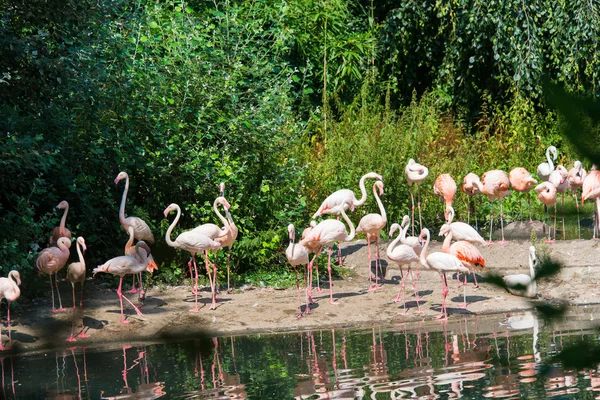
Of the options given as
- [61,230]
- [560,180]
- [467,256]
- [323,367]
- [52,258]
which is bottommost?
[323,367]

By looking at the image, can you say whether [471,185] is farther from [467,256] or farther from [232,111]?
[232,111]

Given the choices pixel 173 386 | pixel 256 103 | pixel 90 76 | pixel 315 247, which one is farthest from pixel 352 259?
pixel 173 386

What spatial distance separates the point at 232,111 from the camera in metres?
9.47

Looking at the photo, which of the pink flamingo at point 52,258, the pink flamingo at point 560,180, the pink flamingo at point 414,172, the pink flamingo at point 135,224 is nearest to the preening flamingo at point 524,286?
the pink flamingo at point 52,258

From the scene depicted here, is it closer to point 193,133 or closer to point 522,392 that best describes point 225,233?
point 193,133

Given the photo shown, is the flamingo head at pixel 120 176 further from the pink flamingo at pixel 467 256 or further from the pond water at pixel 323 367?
the pink flamingo at pixel 467 256

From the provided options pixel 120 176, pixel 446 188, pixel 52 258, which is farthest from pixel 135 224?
pixel 446 188

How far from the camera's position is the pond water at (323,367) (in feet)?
16.5

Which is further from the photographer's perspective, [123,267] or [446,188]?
[446,188]

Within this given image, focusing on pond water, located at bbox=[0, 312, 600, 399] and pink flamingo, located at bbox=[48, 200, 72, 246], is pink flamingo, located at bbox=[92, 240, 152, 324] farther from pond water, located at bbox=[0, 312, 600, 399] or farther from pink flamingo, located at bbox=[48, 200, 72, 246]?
pink flamingo, located at bbox=[48, 200, 72, 246]

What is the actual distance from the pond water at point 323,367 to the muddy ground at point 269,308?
0.28 m

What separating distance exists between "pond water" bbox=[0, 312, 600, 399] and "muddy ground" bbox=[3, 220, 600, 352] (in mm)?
282

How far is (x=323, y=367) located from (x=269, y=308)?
2229 millimetres

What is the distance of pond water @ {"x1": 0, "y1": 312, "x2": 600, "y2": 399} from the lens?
197 inches
